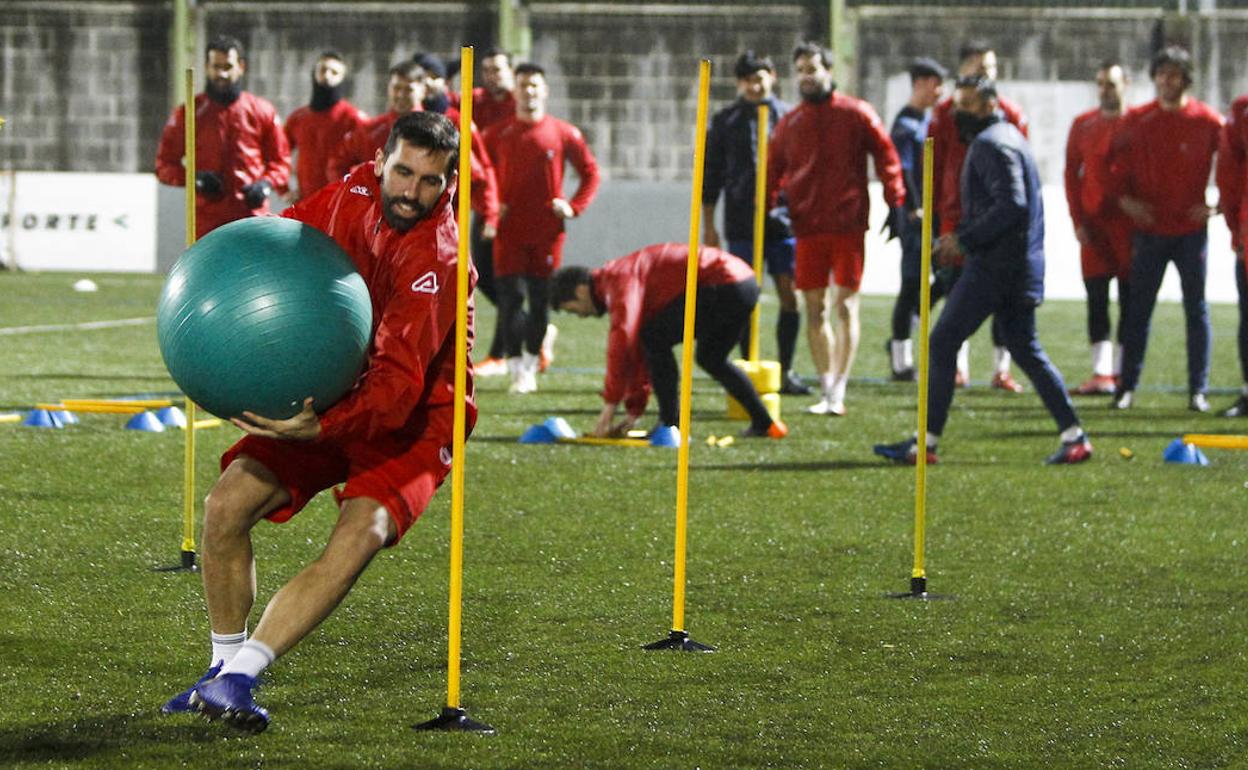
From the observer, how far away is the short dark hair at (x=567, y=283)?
974 cm

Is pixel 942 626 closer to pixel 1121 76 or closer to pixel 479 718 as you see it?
pixel 479 718

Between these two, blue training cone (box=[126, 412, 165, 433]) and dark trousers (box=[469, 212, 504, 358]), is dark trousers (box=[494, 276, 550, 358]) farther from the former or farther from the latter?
blue training cone (box=[126, 412, 165, 433])

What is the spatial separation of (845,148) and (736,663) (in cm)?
685

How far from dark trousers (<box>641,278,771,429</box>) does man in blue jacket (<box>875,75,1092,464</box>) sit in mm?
1058

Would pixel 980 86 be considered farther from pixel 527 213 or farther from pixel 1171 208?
pixel 527 213

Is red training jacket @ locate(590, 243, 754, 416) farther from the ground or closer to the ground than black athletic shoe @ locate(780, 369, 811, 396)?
farther from the ground

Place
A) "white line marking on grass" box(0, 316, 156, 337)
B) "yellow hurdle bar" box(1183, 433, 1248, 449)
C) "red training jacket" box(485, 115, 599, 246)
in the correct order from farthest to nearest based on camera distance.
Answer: "white line marking on grass" box(0, 316, 156, 337)
"red training jacket" box(485, 115, 599, 246)
"yellow hurdle bar" box(1183, 433, 1248, 449)

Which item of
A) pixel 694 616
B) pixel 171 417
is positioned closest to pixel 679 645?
pixel 694 616

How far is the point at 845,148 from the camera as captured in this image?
1189cm

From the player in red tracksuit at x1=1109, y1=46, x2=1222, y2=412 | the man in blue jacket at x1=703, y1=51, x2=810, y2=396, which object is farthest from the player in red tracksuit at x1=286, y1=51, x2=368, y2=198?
the player in red tracksuit at x1=1109, y1=46, x2=1222, y2=412

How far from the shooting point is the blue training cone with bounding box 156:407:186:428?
1035 cm

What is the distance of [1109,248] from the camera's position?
13648mm

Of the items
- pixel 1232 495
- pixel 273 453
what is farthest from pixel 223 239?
pixel 1232 495

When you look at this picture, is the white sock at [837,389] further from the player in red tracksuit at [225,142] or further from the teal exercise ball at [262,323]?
the teal exercise ball at [262,323]
